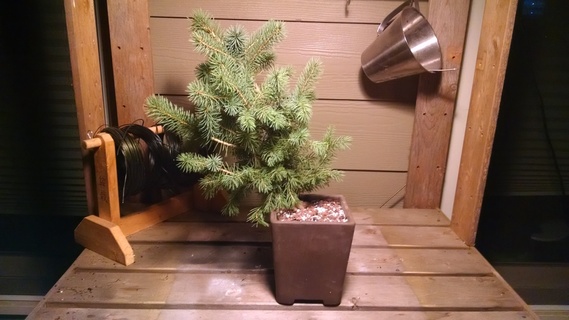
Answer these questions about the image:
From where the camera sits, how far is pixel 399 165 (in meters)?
1.35

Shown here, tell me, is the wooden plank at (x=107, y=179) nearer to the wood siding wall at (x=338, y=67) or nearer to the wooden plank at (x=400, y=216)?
the wood siding wall at (x=338, y=67)

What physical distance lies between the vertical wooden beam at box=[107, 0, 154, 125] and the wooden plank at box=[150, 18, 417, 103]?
0.04 m

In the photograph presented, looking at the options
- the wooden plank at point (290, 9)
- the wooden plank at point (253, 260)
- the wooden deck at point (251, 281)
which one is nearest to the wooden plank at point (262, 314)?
the wooden deck at point (251, 281)

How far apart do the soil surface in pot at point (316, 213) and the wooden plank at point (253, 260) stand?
194 mm

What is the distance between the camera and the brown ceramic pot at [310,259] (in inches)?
30.7

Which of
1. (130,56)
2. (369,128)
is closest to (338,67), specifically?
(369,128)

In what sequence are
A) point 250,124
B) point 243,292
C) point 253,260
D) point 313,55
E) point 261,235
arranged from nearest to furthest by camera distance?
point 250,124 < point 243,292 < point 253,260 < point 261,235 < point 313,55

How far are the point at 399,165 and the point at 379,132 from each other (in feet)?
0.47

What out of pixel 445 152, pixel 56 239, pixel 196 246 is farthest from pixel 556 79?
pixel 56 239

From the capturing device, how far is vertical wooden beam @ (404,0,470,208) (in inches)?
46.1

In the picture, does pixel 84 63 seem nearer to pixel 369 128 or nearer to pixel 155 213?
pixel 155 213

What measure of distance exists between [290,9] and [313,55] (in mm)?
156

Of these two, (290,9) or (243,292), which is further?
(290,9)

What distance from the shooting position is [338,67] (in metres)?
1.24
